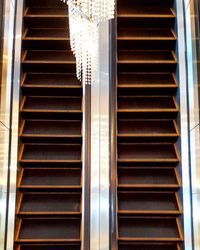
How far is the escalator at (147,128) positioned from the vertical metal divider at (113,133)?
0.25 ft

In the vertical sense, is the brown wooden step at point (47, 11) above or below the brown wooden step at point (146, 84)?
above

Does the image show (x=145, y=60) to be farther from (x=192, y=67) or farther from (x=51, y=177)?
(x=51, y=177)

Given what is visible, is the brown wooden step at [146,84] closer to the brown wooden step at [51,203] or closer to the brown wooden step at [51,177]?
the brown wooden step at [51,177]

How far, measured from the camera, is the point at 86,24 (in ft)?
13.3

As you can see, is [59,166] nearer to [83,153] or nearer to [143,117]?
[83,153]

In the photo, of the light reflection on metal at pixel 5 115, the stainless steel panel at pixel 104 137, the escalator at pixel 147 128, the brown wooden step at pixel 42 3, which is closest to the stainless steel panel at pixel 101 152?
the stainless steel panel at pixel 104 137

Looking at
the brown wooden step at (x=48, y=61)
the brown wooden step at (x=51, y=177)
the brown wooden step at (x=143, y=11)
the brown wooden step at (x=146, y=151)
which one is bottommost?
the brown wooden step at (x=51, y=177)

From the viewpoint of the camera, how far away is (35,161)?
4.95 m

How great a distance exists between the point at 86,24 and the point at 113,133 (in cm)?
139

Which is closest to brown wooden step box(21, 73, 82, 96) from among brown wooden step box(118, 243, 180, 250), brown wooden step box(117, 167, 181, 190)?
brown wooden step box(117, 167, 181, 190)

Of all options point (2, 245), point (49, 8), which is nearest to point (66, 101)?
point (49, 8)

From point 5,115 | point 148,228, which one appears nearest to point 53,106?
point 5,115

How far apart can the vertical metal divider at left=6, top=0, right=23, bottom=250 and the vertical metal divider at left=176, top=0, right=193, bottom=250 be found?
6.23 feet

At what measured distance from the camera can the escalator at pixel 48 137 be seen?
481 centimetres
